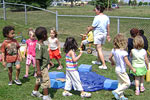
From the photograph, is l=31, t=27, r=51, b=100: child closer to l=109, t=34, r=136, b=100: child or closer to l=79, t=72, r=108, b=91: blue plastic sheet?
l=79, t=72, r=108, b=91: blue plastic sheet

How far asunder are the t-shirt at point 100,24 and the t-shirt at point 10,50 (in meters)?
2.78

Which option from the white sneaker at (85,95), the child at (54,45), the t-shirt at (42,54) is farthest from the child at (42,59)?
the child at (54,45)

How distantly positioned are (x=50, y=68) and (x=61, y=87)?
1.87 meters

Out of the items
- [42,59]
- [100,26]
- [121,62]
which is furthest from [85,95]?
[100,26]

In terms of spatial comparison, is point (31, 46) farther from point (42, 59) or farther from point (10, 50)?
point (42, 59)

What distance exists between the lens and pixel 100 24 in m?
7.07

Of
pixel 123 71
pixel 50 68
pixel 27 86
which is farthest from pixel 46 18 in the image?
pixel 123 71

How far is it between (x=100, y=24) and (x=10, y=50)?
3055mm

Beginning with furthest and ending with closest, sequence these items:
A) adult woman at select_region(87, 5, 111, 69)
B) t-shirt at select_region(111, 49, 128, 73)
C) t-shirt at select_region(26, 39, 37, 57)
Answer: adult woman at select_region(87, 5, 111, 69) → t-shirt at select_region(26, 39, 37, 57) → t-shirt at select_region(111, 49, 128, 73)

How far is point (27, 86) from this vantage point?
5.59m

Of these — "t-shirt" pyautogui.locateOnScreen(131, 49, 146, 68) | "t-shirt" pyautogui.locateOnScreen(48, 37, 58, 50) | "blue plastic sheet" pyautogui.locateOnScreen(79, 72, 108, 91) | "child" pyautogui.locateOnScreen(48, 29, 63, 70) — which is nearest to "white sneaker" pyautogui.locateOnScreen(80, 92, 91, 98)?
"blue plastic sheet" pyautogui.locateOnScreen(79, 72, 108, 91)

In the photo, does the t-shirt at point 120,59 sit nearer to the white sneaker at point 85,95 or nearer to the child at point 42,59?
the white sneaker at point 85,95

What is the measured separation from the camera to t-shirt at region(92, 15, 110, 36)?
705 cm

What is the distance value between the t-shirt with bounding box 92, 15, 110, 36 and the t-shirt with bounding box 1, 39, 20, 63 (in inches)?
110
